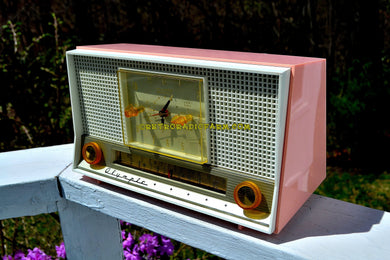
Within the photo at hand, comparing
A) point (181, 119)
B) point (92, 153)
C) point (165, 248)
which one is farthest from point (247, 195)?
point (165, 248)

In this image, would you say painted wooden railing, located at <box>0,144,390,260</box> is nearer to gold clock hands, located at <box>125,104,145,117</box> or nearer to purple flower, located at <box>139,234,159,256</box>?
gold clock hands, located at <box>125,104,145,117</box>

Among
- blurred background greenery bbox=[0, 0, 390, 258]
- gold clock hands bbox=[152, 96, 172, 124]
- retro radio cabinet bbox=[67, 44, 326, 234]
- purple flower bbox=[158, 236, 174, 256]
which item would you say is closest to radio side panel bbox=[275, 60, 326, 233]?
retro radio cabinet bbox=[67, 44, 326, 234]

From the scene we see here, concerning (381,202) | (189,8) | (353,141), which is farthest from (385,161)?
(189,8)

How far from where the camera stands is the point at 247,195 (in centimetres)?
73

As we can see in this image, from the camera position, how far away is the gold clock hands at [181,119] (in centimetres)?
78

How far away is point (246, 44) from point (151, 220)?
129 inches

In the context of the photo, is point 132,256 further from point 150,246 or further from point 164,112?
point 164,112

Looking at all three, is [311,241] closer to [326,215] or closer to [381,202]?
[326,215]

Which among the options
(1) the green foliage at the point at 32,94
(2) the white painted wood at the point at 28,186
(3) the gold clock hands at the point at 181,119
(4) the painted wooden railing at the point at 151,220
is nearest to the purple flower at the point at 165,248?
(4) the painted wooden railing at the point at 151,220

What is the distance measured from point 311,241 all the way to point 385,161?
313cm

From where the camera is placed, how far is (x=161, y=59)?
78cm

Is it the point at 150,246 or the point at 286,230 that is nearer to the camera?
the point at 286,230

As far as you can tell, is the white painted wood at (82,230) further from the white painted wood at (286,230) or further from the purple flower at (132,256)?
the purple flower at (132,256)

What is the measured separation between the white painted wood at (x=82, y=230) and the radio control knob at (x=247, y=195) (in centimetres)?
43
